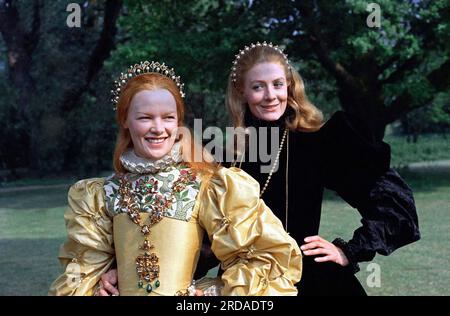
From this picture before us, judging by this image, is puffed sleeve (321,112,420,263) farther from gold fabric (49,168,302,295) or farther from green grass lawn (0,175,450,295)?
green grass lawn (0,175,450,295)

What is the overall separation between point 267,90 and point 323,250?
0.61 meters

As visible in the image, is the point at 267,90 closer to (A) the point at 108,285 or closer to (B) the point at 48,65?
(A) the point at 108,285

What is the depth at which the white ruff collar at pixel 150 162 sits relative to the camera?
2.07 meters

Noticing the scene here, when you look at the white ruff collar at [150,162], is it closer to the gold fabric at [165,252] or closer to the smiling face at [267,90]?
the gold fabric at [165,252]

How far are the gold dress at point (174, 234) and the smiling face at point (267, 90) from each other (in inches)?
13.9

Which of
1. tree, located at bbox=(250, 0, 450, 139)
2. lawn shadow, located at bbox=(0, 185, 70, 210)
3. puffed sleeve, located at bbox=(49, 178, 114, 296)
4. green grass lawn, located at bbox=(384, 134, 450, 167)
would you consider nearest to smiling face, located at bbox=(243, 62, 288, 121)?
puffed sleeve, located at bbox=(49, 178, 114, 296)

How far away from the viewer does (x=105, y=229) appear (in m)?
2.08

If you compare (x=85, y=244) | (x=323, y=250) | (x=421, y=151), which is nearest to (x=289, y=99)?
(x=323, y=250)

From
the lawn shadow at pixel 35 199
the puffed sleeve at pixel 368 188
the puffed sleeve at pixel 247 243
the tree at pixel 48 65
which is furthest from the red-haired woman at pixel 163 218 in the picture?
the tree at pixel 48 65

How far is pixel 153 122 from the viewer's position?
6.68 feet

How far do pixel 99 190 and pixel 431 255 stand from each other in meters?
5.27

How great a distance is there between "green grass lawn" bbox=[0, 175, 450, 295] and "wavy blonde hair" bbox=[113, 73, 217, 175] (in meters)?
3.67
